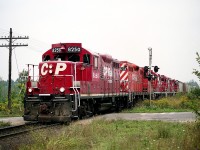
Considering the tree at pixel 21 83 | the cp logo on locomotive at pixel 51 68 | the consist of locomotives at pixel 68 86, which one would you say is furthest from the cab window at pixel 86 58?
the tree at pixel 21 83

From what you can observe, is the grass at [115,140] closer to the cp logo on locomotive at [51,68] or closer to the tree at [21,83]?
the cp logo on locomotive at [51,68]

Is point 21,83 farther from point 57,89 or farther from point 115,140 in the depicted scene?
point 115,140

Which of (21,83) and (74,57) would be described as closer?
(74,57)

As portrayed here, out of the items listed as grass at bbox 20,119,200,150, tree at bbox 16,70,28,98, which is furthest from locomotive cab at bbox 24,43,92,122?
grass at bbox 20,119,200,150

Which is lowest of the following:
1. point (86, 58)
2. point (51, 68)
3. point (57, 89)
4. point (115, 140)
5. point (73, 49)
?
point (115, 140)

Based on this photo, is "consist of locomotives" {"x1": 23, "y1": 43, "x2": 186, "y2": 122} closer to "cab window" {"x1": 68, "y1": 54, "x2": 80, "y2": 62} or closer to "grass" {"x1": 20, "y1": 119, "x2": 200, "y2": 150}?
"cab window" {"x1": 68, "y1": 54, "x2": 80, "y2": 62}

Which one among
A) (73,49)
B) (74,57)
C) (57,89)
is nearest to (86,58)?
(74,57)

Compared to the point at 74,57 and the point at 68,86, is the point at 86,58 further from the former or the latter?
the point at 68,86

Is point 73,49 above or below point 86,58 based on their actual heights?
above

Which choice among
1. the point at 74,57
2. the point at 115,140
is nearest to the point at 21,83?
the point at 74,57

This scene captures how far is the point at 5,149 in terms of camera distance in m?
9.52

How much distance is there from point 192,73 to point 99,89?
11.3m

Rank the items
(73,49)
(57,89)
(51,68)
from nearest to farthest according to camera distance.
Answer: (57,89) → (51,68) → (73,49)

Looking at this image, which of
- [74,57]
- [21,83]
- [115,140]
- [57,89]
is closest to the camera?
[115,140]
